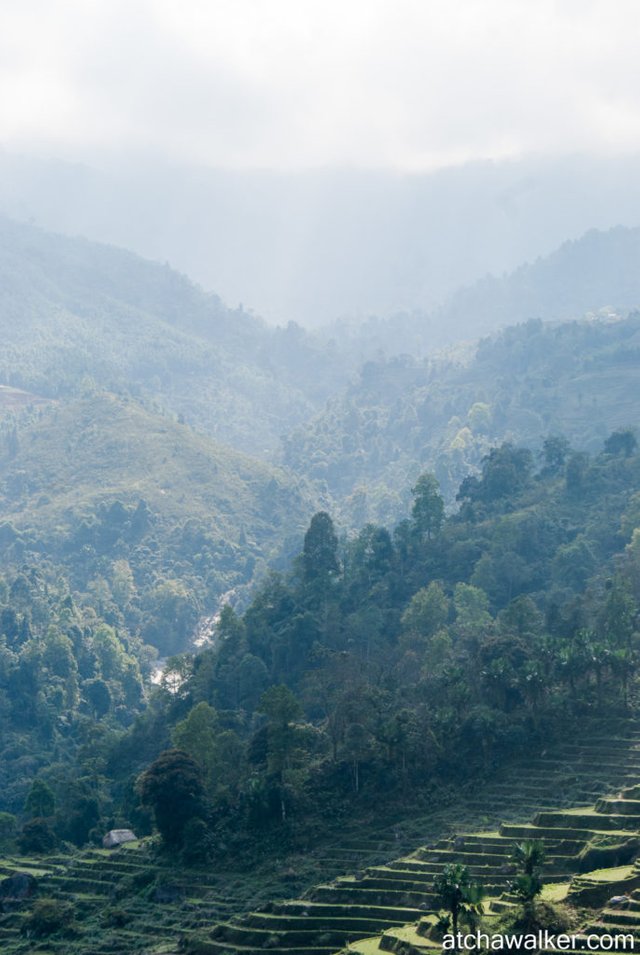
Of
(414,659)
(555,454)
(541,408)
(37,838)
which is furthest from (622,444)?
(37,838)

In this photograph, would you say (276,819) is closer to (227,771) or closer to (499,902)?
(227,771)

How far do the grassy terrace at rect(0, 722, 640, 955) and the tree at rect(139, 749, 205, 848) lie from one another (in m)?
1.70

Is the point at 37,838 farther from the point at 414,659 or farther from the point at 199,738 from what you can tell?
the point at 414,659

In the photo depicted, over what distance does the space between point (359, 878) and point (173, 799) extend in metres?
13.9

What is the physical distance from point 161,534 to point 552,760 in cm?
10019

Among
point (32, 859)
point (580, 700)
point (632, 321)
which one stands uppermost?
point (632, 321)

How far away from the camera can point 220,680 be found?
101m

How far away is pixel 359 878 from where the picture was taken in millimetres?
62875

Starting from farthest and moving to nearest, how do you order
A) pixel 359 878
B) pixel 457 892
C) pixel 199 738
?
1. pixel 199 738
2. pixel 359 878
3. pixel 457 892

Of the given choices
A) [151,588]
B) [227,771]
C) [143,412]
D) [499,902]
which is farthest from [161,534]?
[499,902]

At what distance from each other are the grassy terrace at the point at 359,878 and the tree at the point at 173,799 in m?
1.70

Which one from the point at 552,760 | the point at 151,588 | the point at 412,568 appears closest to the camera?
the point at 552,760

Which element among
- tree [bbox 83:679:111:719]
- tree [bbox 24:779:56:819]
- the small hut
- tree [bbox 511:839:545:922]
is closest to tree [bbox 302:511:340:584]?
tree [bbox 83:679:111:719]

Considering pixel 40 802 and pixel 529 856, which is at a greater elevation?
pixel 529 856
